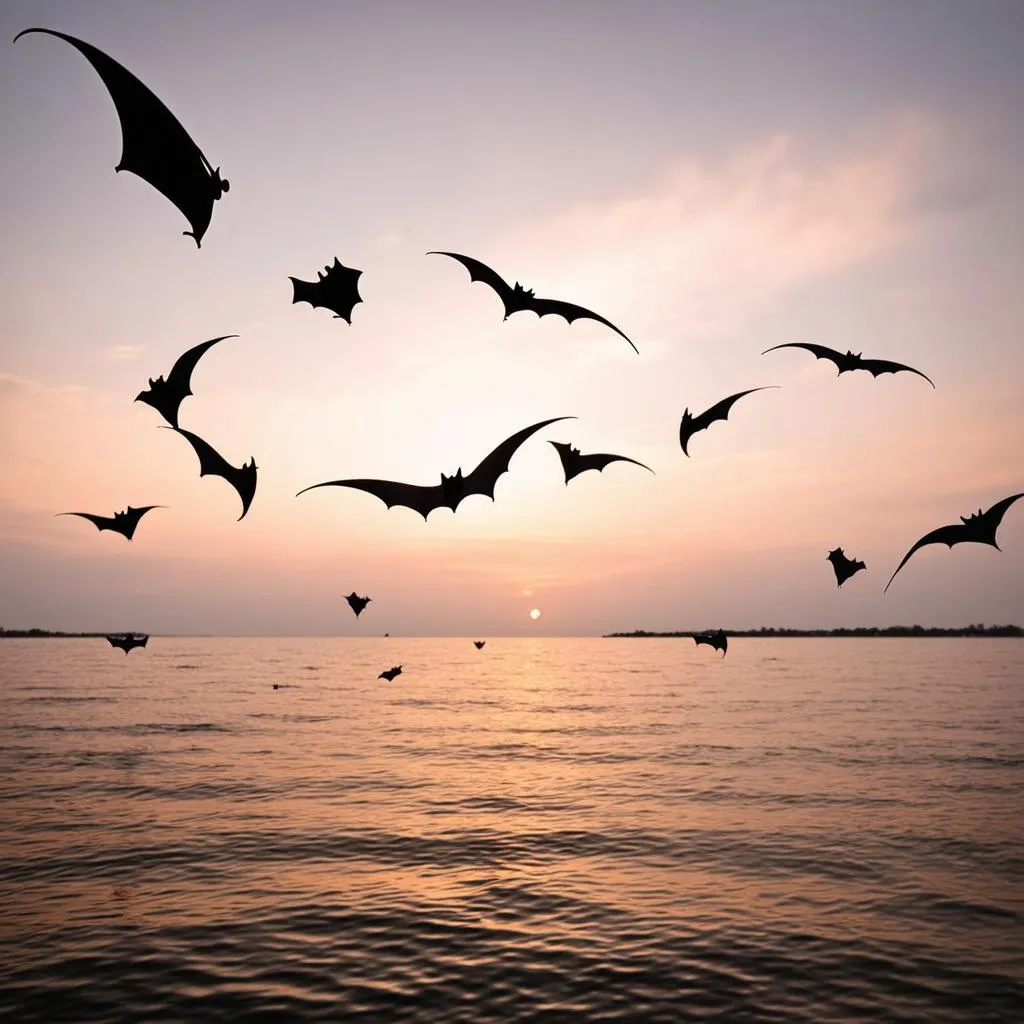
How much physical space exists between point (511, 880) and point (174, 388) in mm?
8462

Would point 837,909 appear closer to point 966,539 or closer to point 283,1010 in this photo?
point 966,539

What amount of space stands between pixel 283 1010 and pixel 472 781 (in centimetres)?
1423

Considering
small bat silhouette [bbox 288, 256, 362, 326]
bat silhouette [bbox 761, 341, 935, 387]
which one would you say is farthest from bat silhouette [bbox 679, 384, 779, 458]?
small bat silhouette [bbox 288, 256, 362, 326]

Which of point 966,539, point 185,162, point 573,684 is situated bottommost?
point 573,684

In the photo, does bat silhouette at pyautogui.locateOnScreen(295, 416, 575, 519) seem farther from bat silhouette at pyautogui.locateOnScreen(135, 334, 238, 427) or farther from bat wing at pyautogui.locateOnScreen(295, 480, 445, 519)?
bat silhouette at pyautogui.locateOnScreen(135, 334, 238, 427)

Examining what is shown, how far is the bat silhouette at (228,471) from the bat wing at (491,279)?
4.42m

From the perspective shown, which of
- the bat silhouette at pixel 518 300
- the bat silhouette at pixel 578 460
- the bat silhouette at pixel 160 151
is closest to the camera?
the bat silhouette at pixel 160 151

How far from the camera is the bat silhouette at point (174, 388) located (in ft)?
36.0

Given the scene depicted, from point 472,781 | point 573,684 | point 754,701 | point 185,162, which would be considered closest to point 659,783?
point 472,781

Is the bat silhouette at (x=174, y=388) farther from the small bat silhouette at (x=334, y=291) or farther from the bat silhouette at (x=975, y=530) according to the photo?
the bat silhouette at (x=975, y=530)

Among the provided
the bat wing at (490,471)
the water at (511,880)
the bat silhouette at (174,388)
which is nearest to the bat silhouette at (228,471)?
the bat silhouette at (174,388)

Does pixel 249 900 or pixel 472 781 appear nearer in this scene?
pixel 249 900

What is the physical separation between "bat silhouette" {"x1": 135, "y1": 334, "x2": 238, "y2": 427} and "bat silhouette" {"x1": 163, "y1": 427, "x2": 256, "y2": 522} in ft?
2.34

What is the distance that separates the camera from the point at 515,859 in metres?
13.9
